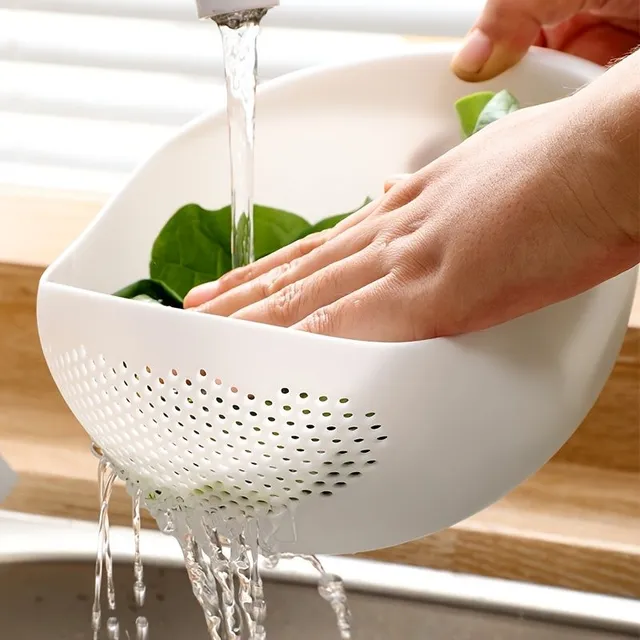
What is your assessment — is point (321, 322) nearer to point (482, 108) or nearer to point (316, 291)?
point (316, 291)

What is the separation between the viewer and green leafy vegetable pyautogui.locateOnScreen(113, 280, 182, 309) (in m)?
0.58

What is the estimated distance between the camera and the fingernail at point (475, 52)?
0.62 meters

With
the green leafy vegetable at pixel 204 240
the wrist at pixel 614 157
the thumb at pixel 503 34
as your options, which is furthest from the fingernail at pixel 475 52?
the wrist at pixel 614 157

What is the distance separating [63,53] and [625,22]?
55 cm

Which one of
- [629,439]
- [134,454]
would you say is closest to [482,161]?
[134,454]

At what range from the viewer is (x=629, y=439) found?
2.47 ft

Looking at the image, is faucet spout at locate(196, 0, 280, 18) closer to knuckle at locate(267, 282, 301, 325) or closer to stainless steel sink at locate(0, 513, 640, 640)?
knuckle at locate(267, 282, 301, 325)

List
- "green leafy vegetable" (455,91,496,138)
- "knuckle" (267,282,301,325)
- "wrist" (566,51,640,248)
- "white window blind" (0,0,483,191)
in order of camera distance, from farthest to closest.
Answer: "white window blind" (0,0,483,191)
"green leafy vegetable" (455,91,496,138)
"knuckle" (267,282,301,325)
"wrist" (566,51,640,248)

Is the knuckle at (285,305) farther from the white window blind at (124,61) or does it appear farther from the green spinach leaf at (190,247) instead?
the white window blind at (124,61)

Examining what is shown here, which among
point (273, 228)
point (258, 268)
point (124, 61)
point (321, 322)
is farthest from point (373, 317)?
point (124, 61)

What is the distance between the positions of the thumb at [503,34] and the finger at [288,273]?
0.58ft

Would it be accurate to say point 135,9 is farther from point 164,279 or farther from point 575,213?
point 575,213

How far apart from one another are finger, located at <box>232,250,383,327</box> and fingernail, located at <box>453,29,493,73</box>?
0.20 m

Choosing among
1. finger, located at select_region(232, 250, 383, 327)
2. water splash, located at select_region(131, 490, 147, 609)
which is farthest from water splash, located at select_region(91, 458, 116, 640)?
finger, located at select_region(232, 250, 383, 327)
